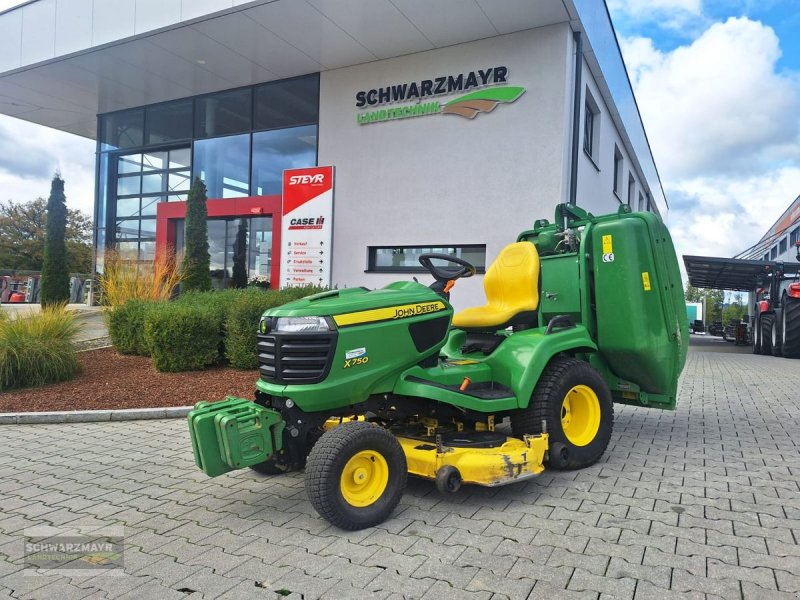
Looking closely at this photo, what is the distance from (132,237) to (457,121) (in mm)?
10673

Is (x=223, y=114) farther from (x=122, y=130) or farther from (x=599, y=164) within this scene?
(x=599, y=164)

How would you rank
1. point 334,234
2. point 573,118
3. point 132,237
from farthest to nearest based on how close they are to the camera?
point 132,237, point 334,234, point 573,118

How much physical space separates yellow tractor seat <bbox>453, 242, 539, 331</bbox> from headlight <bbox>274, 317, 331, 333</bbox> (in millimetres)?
1519

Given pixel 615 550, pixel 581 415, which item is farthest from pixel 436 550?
pixel 581 415

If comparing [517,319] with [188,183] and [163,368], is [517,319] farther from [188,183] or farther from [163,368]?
[188,183]

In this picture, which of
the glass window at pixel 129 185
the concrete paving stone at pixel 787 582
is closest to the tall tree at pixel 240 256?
the glass window at pixel 129 185

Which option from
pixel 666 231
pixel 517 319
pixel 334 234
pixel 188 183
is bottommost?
pixel 517 319

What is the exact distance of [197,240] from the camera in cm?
1339

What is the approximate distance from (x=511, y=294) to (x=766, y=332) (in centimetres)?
1373

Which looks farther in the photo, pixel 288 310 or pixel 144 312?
pixel 144 312

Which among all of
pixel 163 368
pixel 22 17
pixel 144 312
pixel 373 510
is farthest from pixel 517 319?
pixel 22 17

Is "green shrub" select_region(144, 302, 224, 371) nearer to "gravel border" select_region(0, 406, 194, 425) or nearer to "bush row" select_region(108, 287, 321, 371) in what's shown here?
"bush row" select_region(108, 287, 321, 371)

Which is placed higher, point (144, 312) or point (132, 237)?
point (132, 237)

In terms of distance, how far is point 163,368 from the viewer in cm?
734
